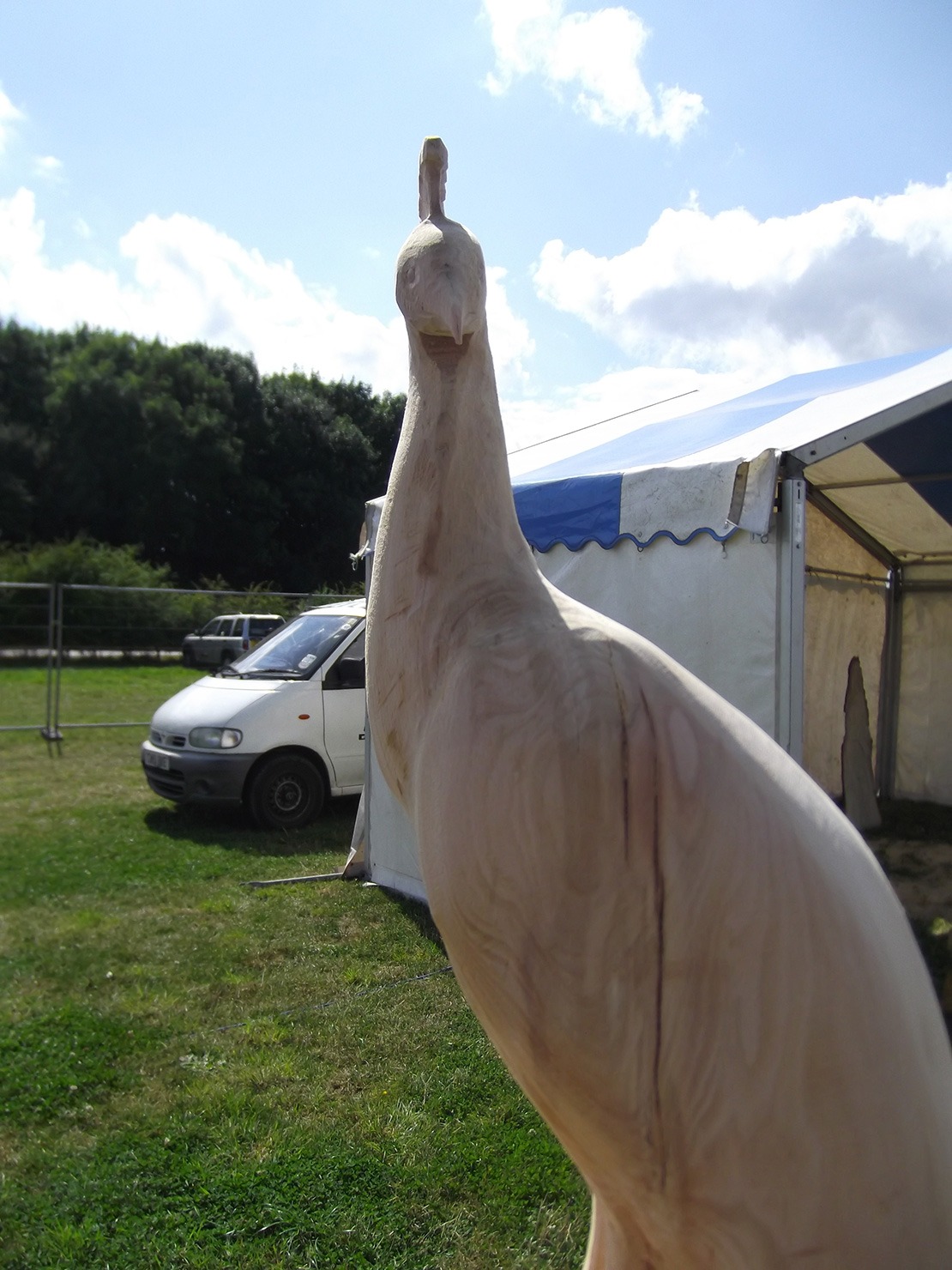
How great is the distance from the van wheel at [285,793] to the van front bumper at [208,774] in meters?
0.15

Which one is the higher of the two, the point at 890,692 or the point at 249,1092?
the point at 890,692

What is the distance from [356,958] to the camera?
4926mm

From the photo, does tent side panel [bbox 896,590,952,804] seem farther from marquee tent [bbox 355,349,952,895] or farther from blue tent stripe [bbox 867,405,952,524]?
blue tent stripe [bbox 867,405,952,524]

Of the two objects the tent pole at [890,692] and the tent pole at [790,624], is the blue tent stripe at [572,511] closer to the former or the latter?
the tent pole at [790,624]

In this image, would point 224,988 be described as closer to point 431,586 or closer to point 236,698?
point 236,698

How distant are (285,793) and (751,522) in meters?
5.31

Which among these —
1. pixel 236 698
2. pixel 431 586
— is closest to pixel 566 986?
pixel 431 586

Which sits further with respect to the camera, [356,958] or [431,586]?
[356,958]

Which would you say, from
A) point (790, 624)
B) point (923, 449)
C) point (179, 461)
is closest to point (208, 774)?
point (790, 624)

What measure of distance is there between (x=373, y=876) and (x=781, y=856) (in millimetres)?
5614

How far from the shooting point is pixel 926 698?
748cm

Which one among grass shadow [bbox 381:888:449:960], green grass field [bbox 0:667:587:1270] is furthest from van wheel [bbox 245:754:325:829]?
grass shadow [bbox 381:888:449:960]

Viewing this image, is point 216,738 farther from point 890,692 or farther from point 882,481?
point 890,692

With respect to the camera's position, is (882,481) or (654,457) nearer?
(654,457)
